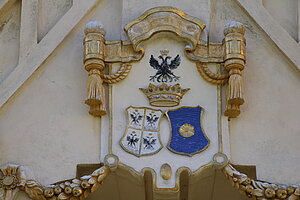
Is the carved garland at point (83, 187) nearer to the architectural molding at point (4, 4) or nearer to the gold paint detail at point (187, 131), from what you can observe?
the gold paint detail at point (187, 131)

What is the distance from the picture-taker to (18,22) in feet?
44.4

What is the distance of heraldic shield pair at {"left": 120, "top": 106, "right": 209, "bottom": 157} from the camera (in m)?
12.6

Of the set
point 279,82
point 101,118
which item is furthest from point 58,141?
point 279,82

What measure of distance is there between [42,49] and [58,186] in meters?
1.50

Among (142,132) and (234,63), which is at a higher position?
(234,63)

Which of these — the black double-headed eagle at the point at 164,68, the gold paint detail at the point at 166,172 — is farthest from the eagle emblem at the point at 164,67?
the gold paint detail at the point at 166,172

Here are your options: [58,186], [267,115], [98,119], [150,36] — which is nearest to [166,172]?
[98,119]

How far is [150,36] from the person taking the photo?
1299 cm

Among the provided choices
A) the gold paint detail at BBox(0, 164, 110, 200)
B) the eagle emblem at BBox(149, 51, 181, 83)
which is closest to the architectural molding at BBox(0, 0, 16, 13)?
the eagle emblem at BBox(149, 51, 181, 83)

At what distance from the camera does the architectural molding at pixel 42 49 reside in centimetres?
1304

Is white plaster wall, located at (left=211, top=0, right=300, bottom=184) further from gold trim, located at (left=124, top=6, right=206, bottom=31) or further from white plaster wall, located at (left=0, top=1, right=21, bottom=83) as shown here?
white plaster wall, located at (left=0, top=1, right=21, bottom=83)

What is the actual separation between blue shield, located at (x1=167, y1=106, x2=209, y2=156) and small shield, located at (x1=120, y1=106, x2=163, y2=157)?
5.6 inches

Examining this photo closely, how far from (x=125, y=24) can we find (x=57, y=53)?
75 cm

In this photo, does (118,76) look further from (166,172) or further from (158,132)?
(166,172)
